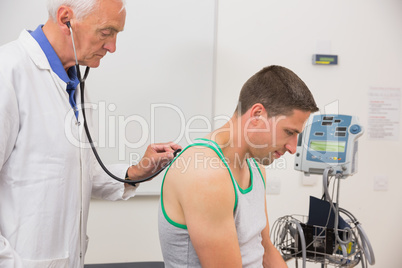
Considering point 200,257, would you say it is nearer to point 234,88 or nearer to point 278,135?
point 278,135

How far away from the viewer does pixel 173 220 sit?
3.76 feet

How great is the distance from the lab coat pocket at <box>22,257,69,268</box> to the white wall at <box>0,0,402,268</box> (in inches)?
43.2

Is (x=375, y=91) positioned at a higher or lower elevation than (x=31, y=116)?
higher

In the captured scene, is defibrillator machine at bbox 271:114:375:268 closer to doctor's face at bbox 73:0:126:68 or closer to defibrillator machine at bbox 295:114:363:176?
defibrillator machine at bbox 295:114:363:176

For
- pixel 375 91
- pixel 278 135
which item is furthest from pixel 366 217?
pixel 278 135

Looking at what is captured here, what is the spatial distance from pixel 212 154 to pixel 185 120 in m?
1.21

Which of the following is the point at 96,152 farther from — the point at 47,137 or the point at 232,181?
the point at 232,181

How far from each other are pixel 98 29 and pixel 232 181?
1.92ft

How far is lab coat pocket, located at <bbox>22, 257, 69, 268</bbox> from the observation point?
1.14 m

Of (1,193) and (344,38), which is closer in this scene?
(1,193)

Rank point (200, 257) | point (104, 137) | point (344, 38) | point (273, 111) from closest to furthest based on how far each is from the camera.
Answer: point (200, 257) → point (273, 111) → point (104, 137) → point (344, 38)

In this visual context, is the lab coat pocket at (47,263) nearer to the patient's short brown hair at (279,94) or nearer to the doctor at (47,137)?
the doctor at (47,137)

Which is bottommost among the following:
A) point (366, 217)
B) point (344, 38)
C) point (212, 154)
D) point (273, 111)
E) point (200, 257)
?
point (366, 217)

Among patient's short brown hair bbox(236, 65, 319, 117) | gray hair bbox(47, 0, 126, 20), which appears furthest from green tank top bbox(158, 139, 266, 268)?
gray hair bbox(47, 0, 126, 20)
